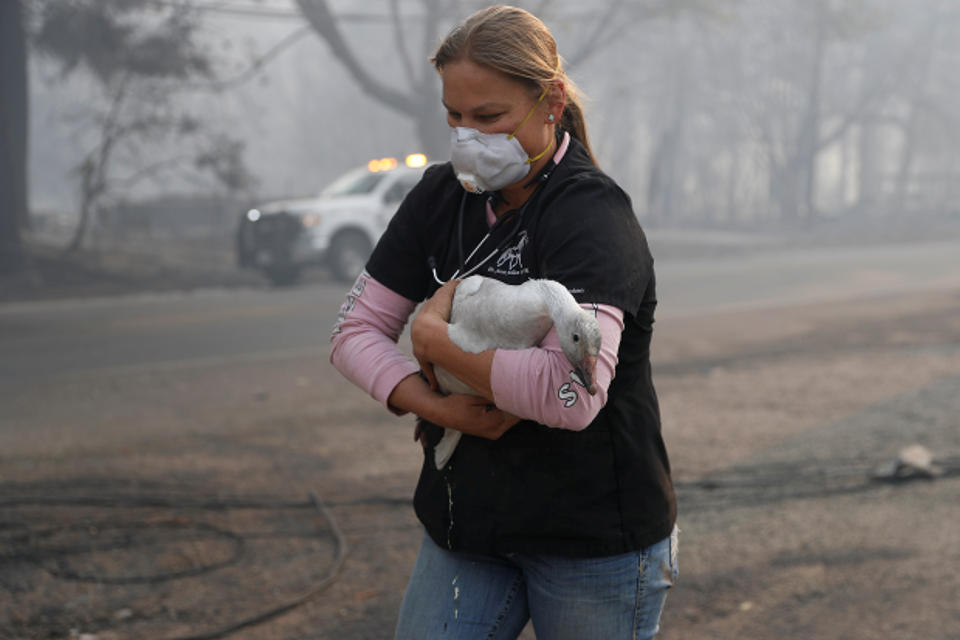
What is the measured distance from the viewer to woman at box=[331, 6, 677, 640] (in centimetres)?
167

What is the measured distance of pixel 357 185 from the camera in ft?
54.3

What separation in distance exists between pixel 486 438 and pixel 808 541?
332cm

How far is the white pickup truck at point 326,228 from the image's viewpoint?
1584 centimetres

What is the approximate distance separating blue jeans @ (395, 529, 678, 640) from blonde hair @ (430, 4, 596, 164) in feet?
2.79

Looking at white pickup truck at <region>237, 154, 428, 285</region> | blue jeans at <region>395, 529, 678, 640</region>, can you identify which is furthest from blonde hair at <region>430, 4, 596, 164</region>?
white pickup truck at <region>237, 154, 428, 285</region>

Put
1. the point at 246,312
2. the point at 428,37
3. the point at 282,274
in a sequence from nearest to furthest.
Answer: the point at 246,312 < the point at 282,274 < the point at 428,37

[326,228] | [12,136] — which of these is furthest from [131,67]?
[326,228]

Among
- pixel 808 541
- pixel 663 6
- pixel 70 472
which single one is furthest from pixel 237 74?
pixel 808 541

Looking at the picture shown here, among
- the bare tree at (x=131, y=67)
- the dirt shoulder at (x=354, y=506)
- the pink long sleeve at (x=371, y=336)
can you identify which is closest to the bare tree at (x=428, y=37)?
the bare tree at (x=131, y=67)

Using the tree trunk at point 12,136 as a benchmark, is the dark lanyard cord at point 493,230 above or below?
above

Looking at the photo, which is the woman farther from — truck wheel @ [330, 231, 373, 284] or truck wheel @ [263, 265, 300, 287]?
truck wheel @ [263, 265, 300, 287]

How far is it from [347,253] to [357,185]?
4.08 ft

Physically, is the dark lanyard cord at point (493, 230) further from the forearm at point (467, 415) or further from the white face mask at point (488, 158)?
the forearm at point (467, 415)

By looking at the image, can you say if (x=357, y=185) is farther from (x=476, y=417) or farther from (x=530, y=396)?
(x=530, y=396)
